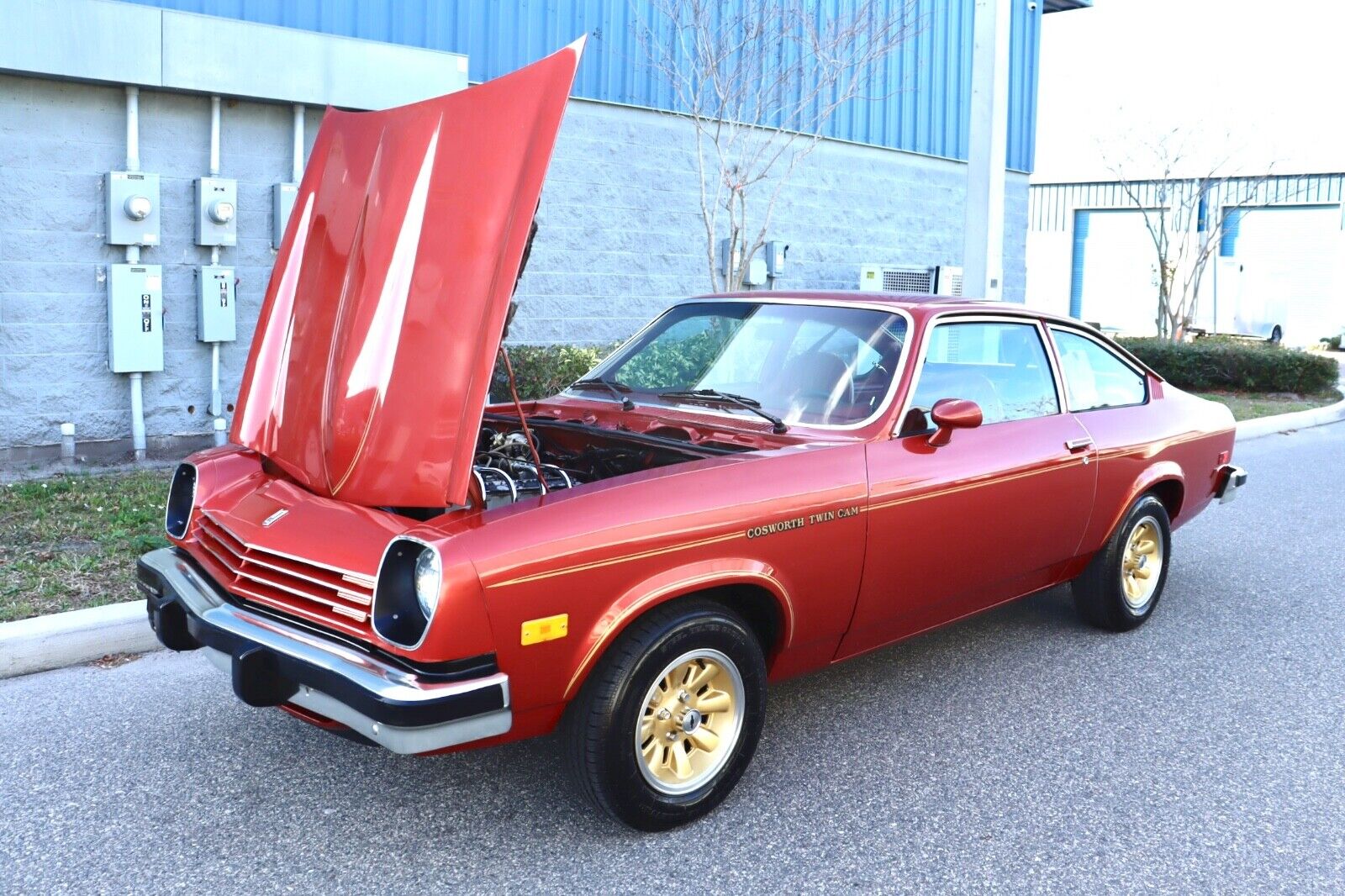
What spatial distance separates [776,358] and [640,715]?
5.76ft

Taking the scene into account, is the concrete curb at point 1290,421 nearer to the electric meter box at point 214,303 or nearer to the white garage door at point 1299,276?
the electric meter box at point 214,303

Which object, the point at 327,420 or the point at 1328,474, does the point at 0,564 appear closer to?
the point at 327,420

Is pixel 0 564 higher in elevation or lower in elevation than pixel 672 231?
lower

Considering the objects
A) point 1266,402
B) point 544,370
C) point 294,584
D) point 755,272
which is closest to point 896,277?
point 755,272

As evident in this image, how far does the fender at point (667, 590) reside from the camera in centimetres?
310

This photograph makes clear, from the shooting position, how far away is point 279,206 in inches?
342

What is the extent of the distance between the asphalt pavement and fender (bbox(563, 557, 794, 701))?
1.94 ft

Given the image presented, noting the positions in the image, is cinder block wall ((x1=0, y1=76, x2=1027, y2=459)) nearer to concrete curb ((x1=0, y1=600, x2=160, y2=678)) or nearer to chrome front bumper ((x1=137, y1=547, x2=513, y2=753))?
concrete curb ((x1=0, y1=600, x2=160, y2=678))

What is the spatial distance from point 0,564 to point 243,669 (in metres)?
3.17

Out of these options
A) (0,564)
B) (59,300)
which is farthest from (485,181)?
(59,300)

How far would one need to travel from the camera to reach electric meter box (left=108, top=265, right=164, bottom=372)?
26.3ft

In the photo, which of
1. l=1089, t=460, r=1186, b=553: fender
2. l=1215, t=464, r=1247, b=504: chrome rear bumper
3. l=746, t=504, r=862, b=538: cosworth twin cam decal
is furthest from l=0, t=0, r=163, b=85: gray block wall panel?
l=1215, t=464, r=1247, b=504: chrome rear bumper

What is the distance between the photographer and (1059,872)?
3.16 meters

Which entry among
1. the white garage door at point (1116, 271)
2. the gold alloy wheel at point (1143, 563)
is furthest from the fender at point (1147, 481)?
the white garage door at point (1116, 271)
